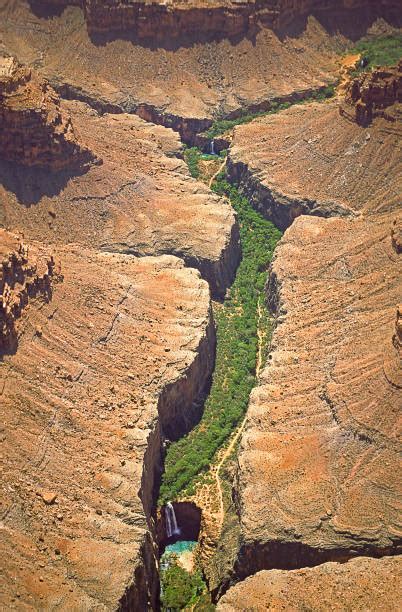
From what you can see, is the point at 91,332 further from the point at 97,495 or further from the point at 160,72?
the point at 160,72

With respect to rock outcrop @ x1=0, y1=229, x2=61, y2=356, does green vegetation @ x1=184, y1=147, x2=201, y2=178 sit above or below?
below

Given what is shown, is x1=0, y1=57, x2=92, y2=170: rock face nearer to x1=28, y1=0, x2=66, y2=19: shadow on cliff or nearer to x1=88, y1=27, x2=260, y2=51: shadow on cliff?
x1=88, y1=27, x2=260, y2=51: shadow on cliff

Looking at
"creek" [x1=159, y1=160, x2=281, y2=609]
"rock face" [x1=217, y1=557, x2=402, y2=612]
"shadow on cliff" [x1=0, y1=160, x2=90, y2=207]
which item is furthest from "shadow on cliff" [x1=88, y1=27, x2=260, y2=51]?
"rock face" [x1=217, y1=557, x2=402, y2=612]

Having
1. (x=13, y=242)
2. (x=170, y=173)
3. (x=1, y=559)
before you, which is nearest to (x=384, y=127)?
(x=170, y=173)

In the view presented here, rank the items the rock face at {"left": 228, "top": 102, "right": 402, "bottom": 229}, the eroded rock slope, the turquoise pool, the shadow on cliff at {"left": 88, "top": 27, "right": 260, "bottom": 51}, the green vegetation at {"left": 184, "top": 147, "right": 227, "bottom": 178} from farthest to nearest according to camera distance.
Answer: the shadow on cliff at {"left": 88, "top": 27, "right": 260, "bottom": 51}
the green vegetation at {"left": 184, "top": 147, "right": 227, "bottom": 178}
the rock face at {"left": 228, "top": 102, "right": 402, "bottom": 229}
the eroded rock slope
the turquoise pool

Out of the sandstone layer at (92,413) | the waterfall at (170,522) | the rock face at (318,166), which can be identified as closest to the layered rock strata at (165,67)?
the rock face at (318,166)

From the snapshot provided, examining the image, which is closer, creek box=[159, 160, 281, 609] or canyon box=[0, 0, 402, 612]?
canyon box=[0, 0, 402, 612]

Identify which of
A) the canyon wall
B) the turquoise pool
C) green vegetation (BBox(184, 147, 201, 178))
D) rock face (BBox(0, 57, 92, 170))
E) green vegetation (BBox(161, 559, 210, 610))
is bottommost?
the turquoise pool
